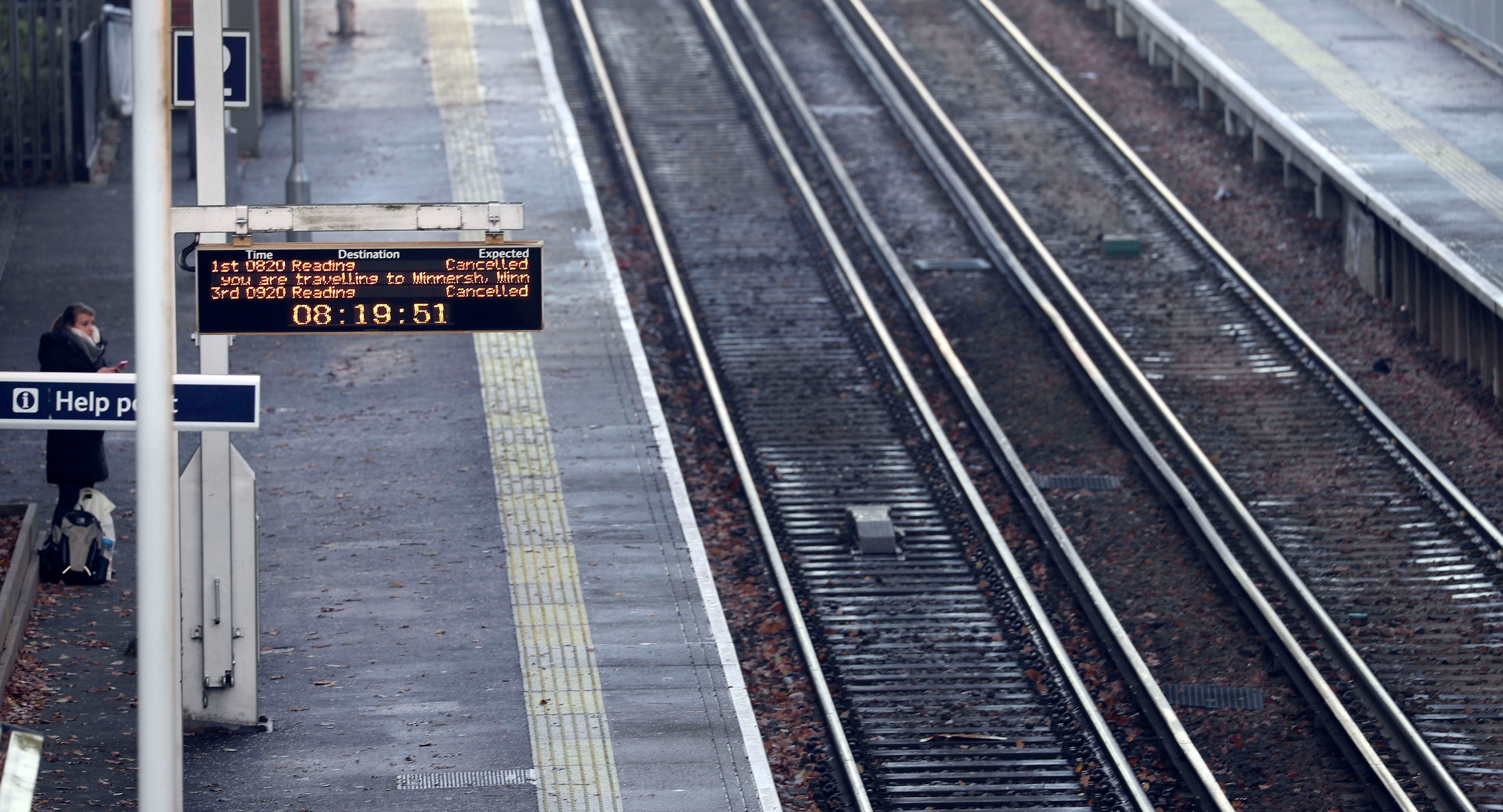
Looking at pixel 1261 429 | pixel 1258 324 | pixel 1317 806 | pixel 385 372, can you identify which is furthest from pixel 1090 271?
pixel 1317 806

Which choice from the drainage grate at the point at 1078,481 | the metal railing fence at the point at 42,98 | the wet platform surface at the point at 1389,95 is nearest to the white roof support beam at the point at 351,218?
the drainage grate at the point at 1078,481

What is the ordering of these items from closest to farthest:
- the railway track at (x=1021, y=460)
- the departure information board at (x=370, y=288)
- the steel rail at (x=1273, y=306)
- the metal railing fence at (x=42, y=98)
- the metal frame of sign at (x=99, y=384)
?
1. the metal frame of sign at (x=99, y=384)
2. the departure information board at (x=370, y=288)
3. the railway track at (x=1021, y=460)
4. the steel rail at (x=1273, y=306)
5. the metal railing fence at (x=42, y=98)

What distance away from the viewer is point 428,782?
1116 cm

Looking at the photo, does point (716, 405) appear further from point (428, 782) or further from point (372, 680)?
point (428, 782)

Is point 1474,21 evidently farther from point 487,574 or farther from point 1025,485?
point 487,574

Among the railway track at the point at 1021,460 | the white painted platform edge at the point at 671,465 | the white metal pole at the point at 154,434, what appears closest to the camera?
the white metal pole at the point at 154,434

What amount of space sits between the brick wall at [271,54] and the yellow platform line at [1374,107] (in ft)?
45.7

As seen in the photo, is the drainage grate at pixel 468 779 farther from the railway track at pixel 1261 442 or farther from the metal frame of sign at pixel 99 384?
the railway track at pixel 1261 442

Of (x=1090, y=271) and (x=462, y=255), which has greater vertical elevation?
(x=462, y=255)

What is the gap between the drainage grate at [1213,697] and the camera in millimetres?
12922

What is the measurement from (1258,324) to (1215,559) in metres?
5.14

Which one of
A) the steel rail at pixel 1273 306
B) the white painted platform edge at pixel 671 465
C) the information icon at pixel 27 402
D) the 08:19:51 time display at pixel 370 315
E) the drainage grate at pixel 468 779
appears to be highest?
the information icon at pixel 27 402

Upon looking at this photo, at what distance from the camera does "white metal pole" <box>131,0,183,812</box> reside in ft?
22.3

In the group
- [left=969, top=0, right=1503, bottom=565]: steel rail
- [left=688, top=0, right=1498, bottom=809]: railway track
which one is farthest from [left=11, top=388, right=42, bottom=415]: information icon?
[left=969, top=0, right=1503, bottom=565]: steel rail
